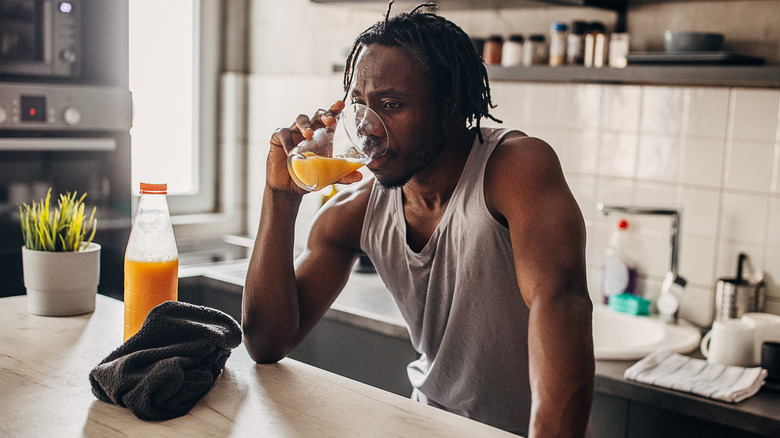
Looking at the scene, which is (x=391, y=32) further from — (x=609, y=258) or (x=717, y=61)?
(x=609, y=258)

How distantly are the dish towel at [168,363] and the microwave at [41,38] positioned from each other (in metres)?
1.36

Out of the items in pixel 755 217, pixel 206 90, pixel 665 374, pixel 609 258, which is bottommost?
pixel 665 374

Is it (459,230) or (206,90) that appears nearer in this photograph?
(459,230)

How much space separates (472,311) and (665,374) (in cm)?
61

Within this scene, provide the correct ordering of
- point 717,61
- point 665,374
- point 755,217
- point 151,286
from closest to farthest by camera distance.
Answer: point 151,286
point 665,374
point 717,61
point 755,217

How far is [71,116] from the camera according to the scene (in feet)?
7.34

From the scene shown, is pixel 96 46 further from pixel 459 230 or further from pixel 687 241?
pixel 687 241

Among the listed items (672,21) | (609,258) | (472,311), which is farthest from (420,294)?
(672,21)

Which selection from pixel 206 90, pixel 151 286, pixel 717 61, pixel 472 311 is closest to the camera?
pixel 151 286

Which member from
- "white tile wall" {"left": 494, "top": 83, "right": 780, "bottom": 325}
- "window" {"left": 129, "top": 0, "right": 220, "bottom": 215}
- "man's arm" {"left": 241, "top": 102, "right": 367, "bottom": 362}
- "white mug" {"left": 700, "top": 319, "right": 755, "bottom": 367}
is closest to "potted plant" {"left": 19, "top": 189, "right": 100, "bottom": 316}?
"man's arm" {"left": 241, "top": 102, "right": 367, "bottom": 362}

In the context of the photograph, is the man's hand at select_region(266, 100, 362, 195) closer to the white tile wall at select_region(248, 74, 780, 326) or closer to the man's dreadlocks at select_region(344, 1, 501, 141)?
the man's dreadlocks at select_region(344, 1, 501, 141)

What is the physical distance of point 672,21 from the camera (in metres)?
2.19

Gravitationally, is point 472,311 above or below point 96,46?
below

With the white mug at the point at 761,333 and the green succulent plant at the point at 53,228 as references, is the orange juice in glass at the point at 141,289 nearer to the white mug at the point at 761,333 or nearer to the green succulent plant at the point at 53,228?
the green succulent plant at the point at 53,228
